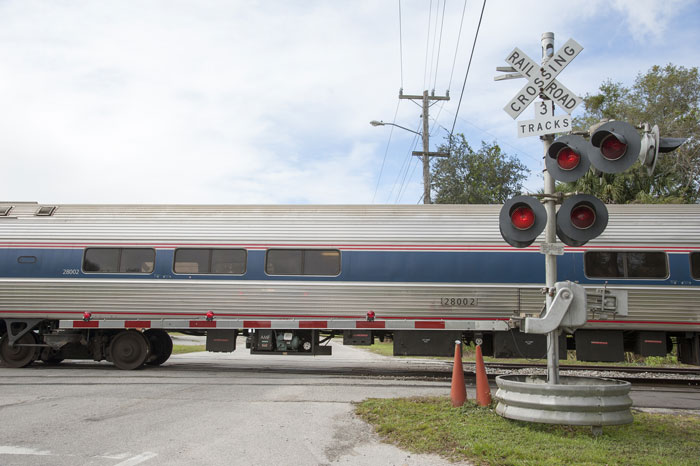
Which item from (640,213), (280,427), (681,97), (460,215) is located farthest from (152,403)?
(681,97)

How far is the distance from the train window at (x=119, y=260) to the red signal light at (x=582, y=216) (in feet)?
31.4

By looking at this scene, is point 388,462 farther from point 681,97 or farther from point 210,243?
point 681,97

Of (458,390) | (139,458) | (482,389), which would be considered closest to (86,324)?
(139,458)

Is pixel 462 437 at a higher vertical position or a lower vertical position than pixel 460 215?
lower

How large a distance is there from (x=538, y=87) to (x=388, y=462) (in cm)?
486

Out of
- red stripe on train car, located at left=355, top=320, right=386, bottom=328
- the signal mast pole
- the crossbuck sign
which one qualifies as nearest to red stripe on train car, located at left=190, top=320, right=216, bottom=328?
red stripe on train car, located at left=355, top=320, right=386, bottom=328

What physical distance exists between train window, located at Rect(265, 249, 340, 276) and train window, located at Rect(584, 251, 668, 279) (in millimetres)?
5496

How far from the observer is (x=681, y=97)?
2795 centimetres

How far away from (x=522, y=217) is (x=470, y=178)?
800 inches

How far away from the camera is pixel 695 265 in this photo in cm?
1145

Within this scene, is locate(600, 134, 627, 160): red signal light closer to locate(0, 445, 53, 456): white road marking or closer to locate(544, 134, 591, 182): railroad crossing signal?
locate(544, 134, 591, 182): railroad crossing signal

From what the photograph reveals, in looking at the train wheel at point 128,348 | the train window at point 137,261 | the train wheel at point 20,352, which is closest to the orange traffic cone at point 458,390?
the train window at point 137,261

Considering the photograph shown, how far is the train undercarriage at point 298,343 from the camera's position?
37.8 ft

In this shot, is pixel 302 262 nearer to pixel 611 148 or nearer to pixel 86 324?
pixel 86 324
